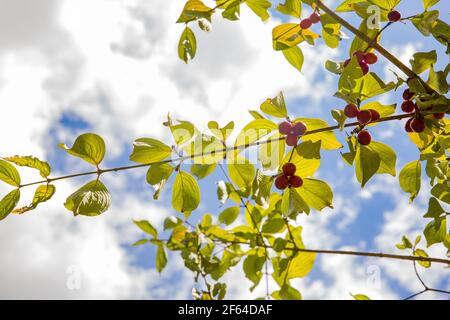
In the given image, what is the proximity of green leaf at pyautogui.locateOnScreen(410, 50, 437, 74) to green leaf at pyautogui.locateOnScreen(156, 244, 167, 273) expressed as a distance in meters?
1.71

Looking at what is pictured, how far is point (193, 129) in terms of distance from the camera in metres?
1.36

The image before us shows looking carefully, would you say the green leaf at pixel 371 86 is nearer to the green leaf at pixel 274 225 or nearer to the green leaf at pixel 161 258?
the green leaf at pixel 274 225

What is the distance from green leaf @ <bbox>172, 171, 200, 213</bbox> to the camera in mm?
1397

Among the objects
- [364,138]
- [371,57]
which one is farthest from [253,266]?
[371,57]

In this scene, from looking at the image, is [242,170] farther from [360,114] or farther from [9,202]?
[9,202]

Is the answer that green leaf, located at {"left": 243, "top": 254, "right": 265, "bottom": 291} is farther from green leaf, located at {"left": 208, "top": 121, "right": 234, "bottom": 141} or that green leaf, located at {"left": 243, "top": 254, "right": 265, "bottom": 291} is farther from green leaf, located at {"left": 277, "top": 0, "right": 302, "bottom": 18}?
green leaf, located at {"left": 277, "top": 0, "right": 302, "bottom": 18}

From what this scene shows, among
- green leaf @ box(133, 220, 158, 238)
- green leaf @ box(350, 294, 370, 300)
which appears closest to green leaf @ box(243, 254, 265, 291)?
green leaf @ box(350, 294, 370, 300)

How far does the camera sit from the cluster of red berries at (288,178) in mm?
1314

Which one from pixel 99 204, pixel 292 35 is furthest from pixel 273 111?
pixel 99 204
